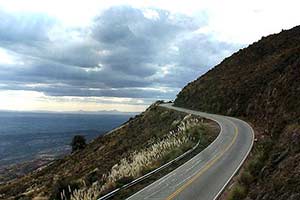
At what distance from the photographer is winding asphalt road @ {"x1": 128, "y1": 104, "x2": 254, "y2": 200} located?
57.8 ft

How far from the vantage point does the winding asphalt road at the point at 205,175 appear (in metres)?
17.6

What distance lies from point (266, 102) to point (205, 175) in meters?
24.5

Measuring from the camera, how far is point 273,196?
39.4 feet

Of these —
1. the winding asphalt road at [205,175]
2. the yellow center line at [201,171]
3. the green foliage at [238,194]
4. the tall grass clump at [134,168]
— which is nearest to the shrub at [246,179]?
the green foliage at [238,194]

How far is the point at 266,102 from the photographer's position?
141ft

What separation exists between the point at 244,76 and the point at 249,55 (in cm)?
1924

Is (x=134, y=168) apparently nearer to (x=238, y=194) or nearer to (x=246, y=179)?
(x=246, y=179)

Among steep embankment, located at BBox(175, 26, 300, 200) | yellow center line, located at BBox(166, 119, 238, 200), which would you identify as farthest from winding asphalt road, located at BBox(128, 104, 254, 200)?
steep embankment, located at BBox(175, 26, 300, 200)

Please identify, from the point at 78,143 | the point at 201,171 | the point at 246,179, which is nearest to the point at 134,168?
the point at 201,171

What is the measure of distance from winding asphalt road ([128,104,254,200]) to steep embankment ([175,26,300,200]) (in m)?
1.52

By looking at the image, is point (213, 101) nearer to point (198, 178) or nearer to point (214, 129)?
point (214, 129)

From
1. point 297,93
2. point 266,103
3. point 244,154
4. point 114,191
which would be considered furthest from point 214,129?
point 114,191

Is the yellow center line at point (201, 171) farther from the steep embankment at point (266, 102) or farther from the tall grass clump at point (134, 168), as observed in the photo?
the tall grass clump at point (134, 168)

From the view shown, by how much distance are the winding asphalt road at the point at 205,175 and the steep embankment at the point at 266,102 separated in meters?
1.52
